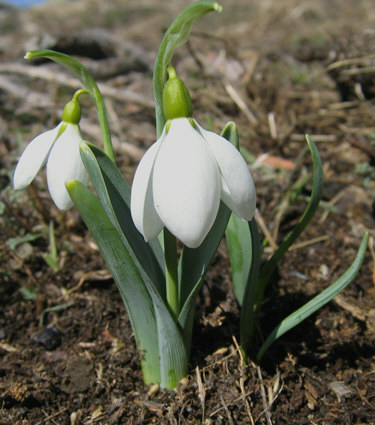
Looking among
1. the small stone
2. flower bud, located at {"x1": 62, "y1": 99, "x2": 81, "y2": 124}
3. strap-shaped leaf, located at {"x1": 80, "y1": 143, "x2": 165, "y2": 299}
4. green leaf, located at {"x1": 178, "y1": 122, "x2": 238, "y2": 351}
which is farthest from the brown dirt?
flower bud, located at {"x1": 62, "y1": 99, "x2": 81, "y2": 124}

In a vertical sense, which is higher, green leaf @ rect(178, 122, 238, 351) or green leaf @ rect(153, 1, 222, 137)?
green leaf @ rect(153, 1, 222, 137)

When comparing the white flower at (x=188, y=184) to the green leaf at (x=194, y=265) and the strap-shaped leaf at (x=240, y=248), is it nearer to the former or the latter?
the green leaf at (x=194, y=265)

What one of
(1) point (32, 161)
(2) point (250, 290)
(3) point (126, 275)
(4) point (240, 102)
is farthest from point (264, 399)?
(4) point (240, 102)

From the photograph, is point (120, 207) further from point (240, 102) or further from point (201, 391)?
point (240, 102)

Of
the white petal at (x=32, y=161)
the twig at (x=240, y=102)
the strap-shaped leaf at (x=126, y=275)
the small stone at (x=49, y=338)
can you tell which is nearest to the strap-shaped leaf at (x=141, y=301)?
the strap-shaped leaf at (x=126, y=275)

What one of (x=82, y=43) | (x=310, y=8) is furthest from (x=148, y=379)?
(x=310, y=8)

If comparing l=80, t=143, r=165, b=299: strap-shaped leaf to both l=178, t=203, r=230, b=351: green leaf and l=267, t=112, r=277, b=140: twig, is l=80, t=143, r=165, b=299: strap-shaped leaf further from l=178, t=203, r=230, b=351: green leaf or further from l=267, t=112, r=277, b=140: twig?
l=267, t=112, r=277, b=140: twig

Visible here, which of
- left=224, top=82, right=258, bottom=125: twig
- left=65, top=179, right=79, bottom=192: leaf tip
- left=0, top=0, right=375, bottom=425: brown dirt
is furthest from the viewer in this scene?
left=224, top=82, right=258, bottom=125: twig
